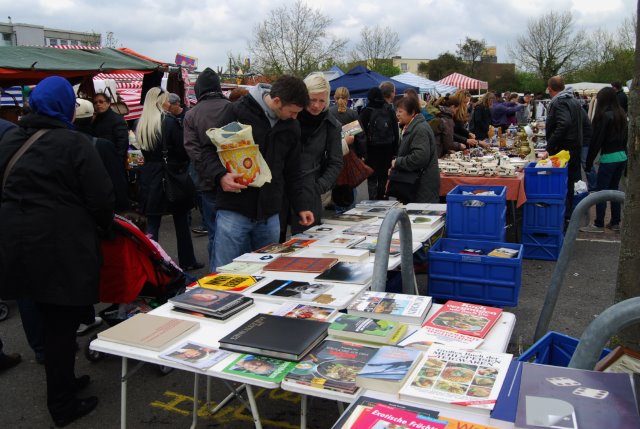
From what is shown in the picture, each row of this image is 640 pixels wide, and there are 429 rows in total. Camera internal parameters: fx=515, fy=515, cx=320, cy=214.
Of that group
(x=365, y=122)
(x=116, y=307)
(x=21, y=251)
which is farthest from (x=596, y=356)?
(x=365, y=122)

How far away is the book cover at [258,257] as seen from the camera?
114 inches

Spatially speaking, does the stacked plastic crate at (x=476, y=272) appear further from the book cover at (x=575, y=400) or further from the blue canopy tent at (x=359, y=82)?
the blue canopy tent at (x=359, y=82)

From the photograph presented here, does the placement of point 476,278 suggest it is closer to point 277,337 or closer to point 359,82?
point 277,337

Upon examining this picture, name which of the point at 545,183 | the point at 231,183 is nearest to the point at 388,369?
the point at 231,183

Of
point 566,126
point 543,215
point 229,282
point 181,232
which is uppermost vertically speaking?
point 566,126

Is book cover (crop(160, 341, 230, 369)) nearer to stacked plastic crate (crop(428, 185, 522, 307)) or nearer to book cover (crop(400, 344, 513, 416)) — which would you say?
book cover (crop(400, 344, 513, 416))

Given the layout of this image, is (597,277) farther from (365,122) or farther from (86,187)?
(86,187)

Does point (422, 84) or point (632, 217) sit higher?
point (422, 84)

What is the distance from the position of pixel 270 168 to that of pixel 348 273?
87 centimetres

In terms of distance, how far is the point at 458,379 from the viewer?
1533 millimetres

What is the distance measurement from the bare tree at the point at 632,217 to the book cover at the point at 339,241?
1490 mm

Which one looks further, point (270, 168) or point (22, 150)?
point (270, 168)

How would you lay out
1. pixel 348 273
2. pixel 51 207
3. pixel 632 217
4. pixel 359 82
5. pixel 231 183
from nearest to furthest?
1. pixel 632 217
2. pixel 51 207
3. pixel 348 273
4. pixel 231 183
5. pixel 359 82

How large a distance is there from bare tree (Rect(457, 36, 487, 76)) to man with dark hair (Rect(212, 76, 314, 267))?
49161 millimetres
